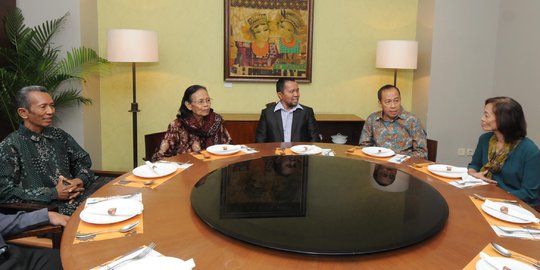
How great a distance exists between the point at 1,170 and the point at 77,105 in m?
2.00

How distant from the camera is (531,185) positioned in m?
2.19

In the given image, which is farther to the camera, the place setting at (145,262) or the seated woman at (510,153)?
the seated woman at (510,153)

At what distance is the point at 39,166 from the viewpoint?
2412 mm

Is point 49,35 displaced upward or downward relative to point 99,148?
upward

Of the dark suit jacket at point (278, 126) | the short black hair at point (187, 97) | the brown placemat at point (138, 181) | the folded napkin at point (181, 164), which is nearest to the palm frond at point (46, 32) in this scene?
the short black hair at point (187, 97)

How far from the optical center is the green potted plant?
344 cm

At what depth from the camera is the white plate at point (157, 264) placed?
3.68 feet

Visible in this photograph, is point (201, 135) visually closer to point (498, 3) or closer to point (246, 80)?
point (246, 80)

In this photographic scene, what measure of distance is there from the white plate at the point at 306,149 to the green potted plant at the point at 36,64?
2.36 meters

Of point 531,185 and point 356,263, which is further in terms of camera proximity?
point 531,185

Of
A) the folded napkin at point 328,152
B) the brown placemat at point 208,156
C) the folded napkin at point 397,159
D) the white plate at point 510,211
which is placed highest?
the folded napkin at point 328,152

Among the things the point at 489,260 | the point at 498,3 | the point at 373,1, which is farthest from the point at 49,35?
the point at 498,3

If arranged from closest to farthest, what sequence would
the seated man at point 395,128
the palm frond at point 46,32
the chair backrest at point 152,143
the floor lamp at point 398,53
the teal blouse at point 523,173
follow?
the teal blouse at point 523,173, the chair backrest at point 152,143, the seated man at point 395,128, the palm frond at point 46,32, the floor lamp at point 398,53

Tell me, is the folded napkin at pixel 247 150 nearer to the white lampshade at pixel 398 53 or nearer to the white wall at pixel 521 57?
the white lampshade at pixel 398 53
